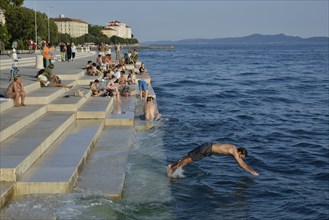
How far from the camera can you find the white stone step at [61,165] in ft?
23.4

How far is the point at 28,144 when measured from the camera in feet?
28.2

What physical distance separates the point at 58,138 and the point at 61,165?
2.23 meters

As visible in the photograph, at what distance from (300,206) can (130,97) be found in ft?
37.4

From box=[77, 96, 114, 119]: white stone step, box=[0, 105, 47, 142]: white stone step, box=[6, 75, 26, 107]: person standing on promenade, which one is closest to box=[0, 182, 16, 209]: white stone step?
box=[0, 105, 47, 142]: white stone step

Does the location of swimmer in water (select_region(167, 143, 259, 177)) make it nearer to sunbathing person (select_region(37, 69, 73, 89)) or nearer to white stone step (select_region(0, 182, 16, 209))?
white stone step (select_region(0, 182, 16, 209))

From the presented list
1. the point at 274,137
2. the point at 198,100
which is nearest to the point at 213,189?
the point at 274,137

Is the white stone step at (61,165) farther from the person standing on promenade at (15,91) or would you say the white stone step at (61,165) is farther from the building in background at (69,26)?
the building in background at (69,26)

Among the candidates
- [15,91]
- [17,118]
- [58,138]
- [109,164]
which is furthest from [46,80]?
[109,164]

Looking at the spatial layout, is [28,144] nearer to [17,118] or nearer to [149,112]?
[17,118]

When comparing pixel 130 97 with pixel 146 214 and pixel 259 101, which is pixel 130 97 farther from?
pixel 146 214

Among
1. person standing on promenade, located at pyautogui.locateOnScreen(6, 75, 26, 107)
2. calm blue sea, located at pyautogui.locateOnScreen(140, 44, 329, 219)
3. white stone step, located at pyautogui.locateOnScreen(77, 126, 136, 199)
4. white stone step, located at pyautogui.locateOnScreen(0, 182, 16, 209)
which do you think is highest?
person standing on promenade, located at pyautogui.locateOnScreen(6, 75, 26, 107)

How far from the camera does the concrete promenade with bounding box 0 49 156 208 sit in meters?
7.20

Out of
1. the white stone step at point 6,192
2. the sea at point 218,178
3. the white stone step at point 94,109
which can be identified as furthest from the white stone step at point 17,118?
the sea at point 218,178

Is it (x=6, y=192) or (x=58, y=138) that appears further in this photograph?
(x=58, y=138)
